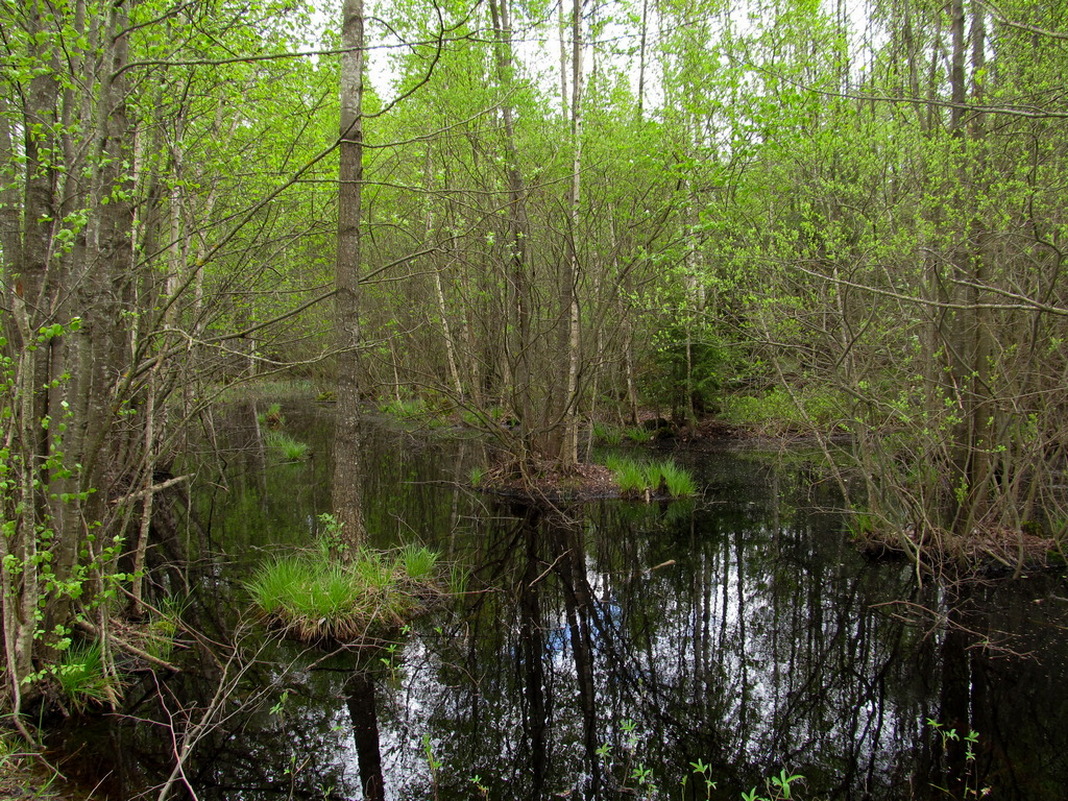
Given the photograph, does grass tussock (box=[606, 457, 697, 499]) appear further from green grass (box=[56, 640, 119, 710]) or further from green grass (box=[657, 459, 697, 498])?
green grass (box=[56, 640, 119, 710])

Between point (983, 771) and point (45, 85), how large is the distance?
23.7ft

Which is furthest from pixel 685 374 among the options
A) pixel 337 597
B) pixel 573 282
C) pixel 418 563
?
pixel 337 597

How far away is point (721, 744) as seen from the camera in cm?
407

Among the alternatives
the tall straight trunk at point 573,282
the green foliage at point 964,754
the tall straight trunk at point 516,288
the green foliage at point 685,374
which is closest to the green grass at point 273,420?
the tall straight trunk at point 516,288

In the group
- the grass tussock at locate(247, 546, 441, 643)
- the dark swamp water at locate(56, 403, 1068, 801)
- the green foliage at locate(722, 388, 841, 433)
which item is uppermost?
the green foliage at locate(722, 388, 841, 433)

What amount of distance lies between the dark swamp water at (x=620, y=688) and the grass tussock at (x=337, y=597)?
218 millimetres

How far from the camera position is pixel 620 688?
4777 mm

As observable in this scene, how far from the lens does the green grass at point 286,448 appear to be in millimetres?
13023

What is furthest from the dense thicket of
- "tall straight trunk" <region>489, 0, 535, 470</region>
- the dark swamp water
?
the dark swamp water

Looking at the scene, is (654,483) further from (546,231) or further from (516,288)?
(546,231)

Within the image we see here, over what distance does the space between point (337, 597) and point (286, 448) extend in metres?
8.48

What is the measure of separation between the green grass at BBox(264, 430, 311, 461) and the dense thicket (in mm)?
2491

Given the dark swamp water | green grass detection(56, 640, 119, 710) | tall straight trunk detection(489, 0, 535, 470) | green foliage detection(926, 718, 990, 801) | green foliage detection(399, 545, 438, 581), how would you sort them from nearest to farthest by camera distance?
1. green foliage detection(926, 718, 990, 801)
2. the dark swamp water
3. green grass detection(56, 640, 119, 710)
4. green foliage detection(399, 545, 438, 581)
5. tall straight trunk detection(489, 0, 535, 470)

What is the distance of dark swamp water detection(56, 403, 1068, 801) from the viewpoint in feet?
12.1
